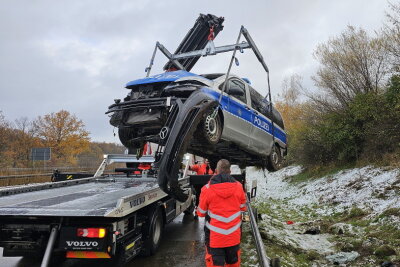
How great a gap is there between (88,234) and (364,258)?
5550 mm

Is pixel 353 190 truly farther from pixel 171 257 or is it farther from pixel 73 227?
pixel 73 227

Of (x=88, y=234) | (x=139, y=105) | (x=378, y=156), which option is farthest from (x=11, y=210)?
(x=378, y=156)

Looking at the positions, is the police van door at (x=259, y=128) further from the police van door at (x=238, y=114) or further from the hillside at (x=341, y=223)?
the hillside at (x=341, y=223)

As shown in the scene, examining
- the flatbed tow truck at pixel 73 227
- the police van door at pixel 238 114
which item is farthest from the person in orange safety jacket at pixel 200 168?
the flatbed tow truck at pixel 73 227

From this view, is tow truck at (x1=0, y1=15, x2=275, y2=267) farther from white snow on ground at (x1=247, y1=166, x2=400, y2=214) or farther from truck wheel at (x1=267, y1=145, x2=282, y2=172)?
white snow on ground at (x1=247, y1=166, x2=400, y2=214)

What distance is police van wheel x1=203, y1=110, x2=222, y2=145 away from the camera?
17.7ft

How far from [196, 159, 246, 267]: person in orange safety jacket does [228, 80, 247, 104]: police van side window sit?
281cm

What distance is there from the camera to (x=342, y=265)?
6742mm

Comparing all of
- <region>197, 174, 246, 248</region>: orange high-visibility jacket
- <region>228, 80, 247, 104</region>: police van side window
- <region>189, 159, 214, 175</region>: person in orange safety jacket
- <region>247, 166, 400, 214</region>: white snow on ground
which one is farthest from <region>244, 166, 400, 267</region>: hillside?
<region>228, 80, 247, 104</region>: police van side window

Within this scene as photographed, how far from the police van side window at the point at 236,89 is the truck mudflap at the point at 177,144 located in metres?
1.65

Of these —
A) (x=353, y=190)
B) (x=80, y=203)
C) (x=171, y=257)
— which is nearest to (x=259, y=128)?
(x=171, y=257)

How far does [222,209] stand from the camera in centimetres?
396

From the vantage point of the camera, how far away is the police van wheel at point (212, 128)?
17.7 feet

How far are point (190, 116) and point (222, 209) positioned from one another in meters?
1.55
